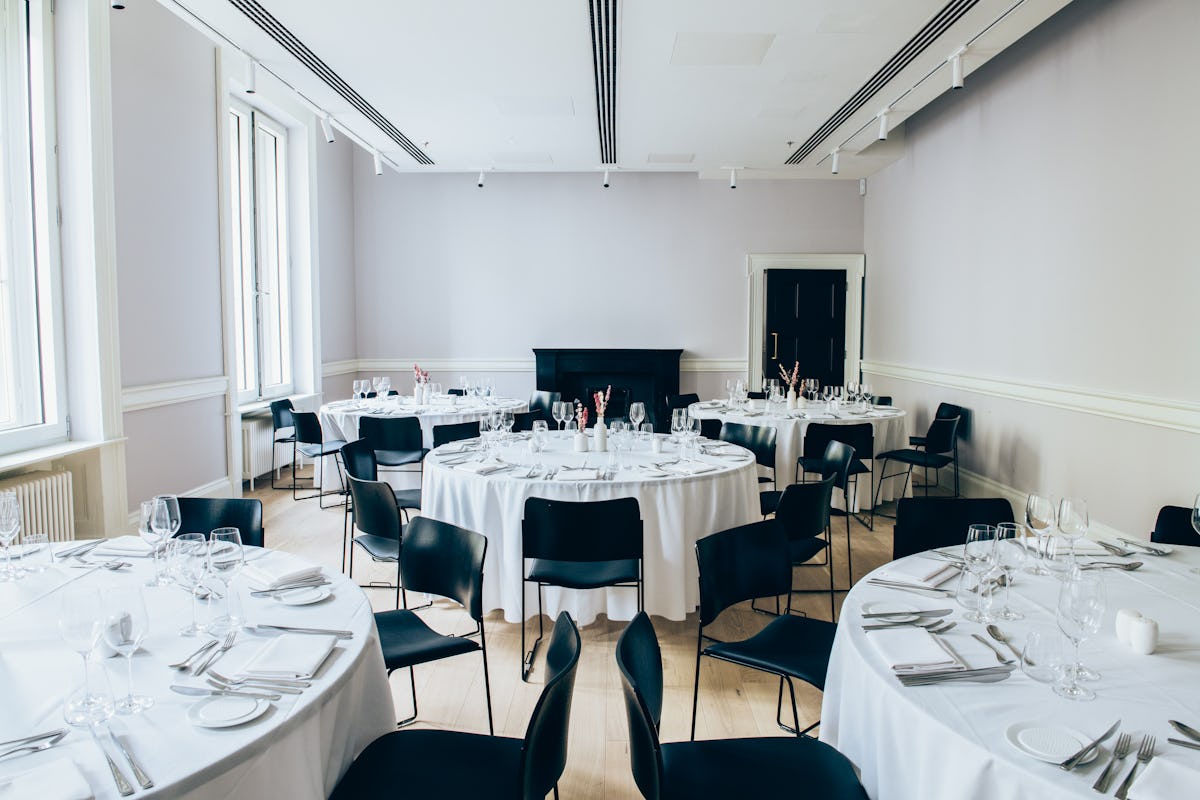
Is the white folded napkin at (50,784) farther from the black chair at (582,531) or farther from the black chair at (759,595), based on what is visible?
the black chair at (582,531)

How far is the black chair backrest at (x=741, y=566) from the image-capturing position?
8.11 ft

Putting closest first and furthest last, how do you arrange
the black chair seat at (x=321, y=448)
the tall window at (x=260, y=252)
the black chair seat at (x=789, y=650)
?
the black chair seat at (x=789, y=650) → the black chair seat at (x=321, y=448) → the tall window at (x=260, y=252)

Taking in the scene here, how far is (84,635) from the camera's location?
1418 mm

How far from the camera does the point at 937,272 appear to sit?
7590 mm

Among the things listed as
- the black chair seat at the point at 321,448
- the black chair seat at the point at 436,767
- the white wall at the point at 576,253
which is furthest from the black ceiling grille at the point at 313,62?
the black chair seat at the point at 436,767

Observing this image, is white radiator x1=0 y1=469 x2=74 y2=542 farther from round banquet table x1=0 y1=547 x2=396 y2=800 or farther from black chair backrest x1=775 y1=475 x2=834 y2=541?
black chair backrest x1=775 y1=475 x2=834 y2=541

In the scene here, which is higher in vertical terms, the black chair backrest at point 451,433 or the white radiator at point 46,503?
the black chair backrest at point 451,433

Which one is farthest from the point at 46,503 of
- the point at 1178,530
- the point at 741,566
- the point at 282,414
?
the point at 1178,530

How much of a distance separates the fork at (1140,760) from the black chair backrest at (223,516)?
2.71 metres

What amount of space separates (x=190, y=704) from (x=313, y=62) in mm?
5235

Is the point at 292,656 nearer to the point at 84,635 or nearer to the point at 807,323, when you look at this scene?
the point at 84,635

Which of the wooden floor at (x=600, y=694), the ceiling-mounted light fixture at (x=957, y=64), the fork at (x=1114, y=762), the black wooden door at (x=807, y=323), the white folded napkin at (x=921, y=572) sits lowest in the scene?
the wooden floor at (x=600, y=694)

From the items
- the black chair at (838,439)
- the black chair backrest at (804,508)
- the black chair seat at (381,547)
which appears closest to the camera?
the black chair backrest at (804,508)

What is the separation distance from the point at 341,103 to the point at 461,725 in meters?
5.57
